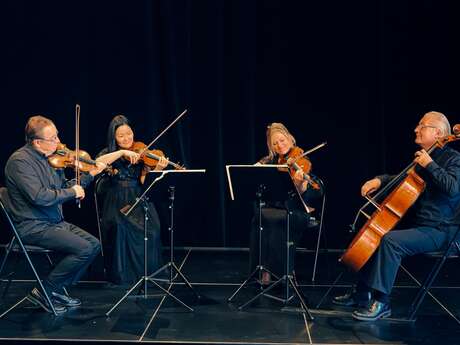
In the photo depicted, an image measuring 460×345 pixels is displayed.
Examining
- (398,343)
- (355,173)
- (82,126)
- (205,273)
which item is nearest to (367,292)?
(398,343)

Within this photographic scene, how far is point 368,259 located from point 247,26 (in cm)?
294

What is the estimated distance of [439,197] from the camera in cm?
434

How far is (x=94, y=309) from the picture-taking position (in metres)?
4.50

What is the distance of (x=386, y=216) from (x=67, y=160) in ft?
7.54

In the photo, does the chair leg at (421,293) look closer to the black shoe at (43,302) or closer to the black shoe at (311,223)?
the black shoe at (311,223)

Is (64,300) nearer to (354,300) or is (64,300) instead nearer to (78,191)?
(78,191)

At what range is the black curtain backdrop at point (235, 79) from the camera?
20.6 feet

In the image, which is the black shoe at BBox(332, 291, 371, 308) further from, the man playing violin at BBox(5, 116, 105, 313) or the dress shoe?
A: the man playing violin at BBox(5, 116, 105, 313)

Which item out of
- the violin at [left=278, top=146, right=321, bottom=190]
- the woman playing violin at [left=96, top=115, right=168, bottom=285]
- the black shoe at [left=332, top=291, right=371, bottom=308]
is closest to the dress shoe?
the black shoe at [left=332, top=291, right=371, bottom=308]

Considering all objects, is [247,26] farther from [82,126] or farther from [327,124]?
[82,126]

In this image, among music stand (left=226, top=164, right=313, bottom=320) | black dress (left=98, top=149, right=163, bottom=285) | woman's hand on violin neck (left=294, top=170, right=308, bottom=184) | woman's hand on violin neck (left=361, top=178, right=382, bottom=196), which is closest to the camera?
music stand (left=226, top=164, right=313, bottom=320)

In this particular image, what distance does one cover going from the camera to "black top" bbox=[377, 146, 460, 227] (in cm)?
424

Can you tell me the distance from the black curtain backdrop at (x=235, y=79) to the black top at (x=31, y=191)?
2076 millimetres

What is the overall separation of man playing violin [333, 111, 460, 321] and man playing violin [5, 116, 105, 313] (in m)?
1.90
